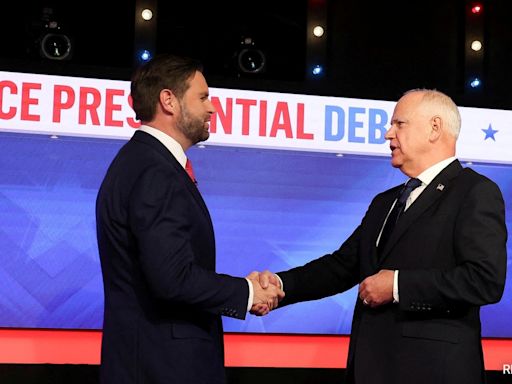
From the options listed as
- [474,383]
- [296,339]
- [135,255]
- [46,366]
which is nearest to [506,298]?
[296,339]

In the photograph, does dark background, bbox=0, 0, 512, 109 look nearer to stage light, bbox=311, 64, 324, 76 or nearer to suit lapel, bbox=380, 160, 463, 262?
stage light, bbox=311, 64, 324, 76

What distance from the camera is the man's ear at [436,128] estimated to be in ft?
8.83

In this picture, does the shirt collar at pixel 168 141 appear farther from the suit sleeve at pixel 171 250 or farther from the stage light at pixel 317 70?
the stage light at pixel 317 70

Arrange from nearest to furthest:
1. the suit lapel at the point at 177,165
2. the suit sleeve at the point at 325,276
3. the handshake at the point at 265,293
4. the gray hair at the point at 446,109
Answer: the suit lapel at the point at 177,165, the handshake at the point at 265,293, the gray hair at the point at 446,109, the suit sleeve at the point at 325,276

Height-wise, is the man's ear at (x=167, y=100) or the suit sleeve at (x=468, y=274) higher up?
the man's ear at (x=167, y=100)

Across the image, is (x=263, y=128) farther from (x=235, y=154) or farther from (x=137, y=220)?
(x=137, y=220)

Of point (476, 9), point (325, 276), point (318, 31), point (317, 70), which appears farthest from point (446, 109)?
point (476, 9)

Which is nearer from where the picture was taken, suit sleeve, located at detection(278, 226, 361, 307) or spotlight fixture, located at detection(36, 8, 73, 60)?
suit sleeve, located at detection(278, 226, 361, 307)

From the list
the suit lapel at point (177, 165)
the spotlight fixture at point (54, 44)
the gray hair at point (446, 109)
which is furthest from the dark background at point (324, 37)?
the suit lapel at point (177, 165)

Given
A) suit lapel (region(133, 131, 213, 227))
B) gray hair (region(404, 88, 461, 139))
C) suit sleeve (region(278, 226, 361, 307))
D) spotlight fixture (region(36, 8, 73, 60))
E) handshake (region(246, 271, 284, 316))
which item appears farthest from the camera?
spotlight fixture (region(36, 8, 73, 60))

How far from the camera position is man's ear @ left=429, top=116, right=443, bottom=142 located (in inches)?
106

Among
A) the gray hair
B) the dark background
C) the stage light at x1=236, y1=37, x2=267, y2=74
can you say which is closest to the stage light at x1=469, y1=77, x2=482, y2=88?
the dark background

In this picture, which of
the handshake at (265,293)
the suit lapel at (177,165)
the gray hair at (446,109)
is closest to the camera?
the suit lapel at (177,165)

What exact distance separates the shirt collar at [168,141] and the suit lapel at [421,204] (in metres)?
0.69
